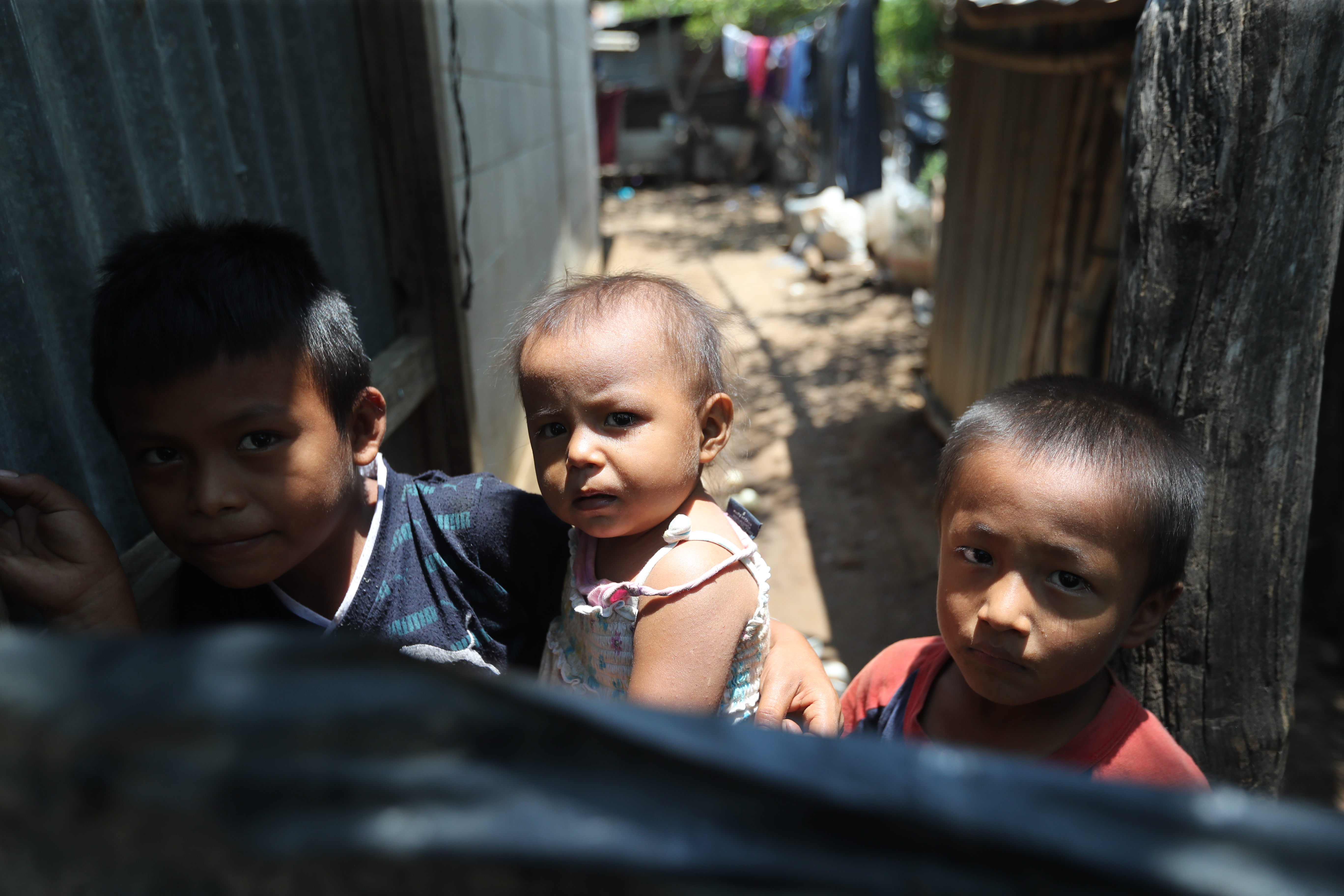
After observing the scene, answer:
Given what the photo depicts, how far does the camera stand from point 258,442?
4.37ft

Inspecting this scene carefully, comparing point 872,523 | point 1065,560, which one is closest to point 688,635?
point 1065,560

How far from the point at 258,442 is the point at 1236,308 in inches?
64.6

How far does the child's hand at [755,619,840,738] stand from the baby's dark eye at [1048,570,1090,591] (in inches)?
18.4

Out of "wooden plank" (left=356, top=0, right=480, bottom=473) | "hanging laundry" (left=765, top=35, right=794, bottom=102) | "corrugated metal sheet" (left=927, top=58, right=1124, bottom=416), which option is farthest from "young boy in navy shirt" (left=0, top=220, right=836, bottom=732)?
"hanging laundry" (left=765, top=35, right=794, bottom=102)

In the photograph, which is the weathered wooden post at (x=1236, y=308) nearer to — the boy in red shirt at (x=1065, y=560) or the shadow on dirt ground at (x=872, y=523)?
the boy in red shirt at (x=1065, y=560)

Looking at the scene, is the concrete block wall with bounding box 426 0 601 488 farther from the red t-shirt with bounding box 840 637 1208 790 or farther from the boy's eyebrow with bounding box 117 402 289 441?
the red t-shirt with bounding box 840 637 1208 790

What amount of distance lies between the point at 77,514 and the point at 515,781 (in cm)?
104

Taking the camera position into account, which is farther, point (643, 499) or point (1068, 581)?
point (643, 499)

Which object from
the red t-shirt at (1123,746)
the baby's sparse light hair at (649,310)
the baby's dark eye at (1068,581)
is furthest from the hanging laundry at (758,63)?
the baby's dark eye at (1068,581)

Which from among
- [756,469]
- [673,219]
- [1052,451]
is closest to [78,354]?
[1052,451]

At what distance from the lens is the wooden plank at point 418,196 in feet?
8.86

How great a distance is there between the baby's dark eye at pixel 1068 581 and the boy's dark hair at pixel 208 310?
1205 millimetres

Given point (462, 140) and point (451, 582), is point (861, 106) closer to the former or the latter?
point (462, 140)

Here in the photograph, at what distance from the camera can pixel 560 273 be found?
6.89 m
